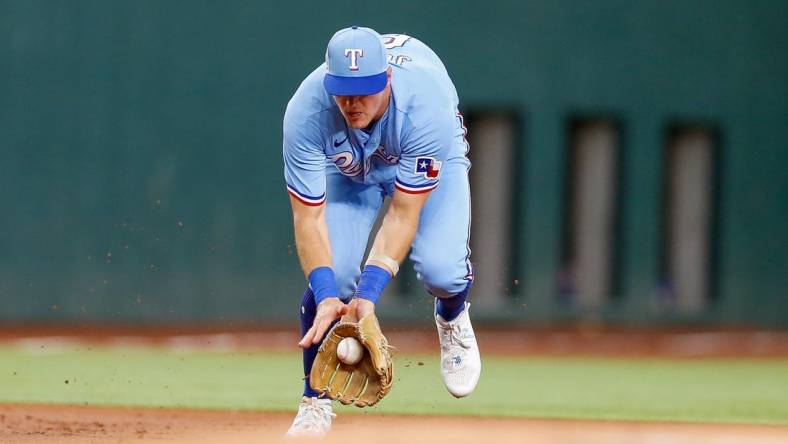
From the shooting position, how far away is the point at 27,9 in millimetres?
12742

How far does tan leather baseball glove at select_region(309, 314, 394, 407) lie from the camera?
5.38 meters

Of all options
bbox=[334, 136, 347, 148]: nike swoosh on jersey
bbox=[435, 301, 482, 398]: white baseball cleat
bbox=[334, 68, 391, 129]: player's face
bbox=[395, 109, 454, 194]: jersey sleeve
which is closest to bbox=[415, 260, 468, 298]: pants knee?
bbox=[435, 301, 482, 398]: white baseball cleat

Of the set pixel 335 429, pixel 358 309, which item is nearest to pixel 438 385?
pixel 335 429

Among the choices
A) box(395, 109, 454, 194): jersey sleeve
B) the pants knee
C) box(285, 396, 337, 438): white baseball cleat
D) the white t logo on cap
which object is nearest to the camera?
the white t logo on cap

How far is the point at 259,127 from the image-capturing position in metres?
13.6

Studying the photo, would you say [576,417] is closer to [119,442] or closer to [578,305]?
[119,442]

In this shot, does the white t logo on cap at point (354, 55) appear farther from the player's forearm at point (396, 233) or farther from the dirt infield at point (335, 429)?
the dirt infield at point (335, 429)

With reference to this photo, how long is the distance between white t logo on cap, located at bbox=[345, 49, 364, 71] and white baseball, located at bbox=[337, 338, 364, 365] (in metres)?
1.18

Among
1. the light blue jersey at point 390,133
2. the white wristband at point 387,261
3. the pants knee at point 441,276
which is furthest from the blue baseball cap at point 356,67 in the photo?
the pants knee at point 441,276

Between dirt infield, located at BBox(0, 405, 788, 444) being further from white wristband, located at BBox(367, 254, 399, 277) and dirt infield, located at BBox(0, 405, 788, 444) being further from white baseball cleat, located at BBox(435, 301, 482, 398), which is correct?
white wristband, located at BBox(367, 254, 399, 277)

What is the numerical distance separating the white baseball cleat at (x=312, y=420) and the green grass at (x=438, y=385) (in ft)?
4.62

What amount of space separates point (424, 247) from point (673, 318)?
10257 millimetres

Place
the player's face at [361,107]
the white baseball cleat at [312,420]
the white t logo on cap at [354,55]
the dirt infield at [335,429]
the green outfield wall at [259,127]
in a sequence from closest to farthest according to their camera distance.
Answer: the white t logo on cap at [354,55] → the player's face at [361,107] → the white baseball cleat at [312,420] → the dirt infield at [335,429] → the green outfield wall at [259,127]

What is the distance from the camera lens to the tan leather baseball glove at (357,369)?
17.6 feet
